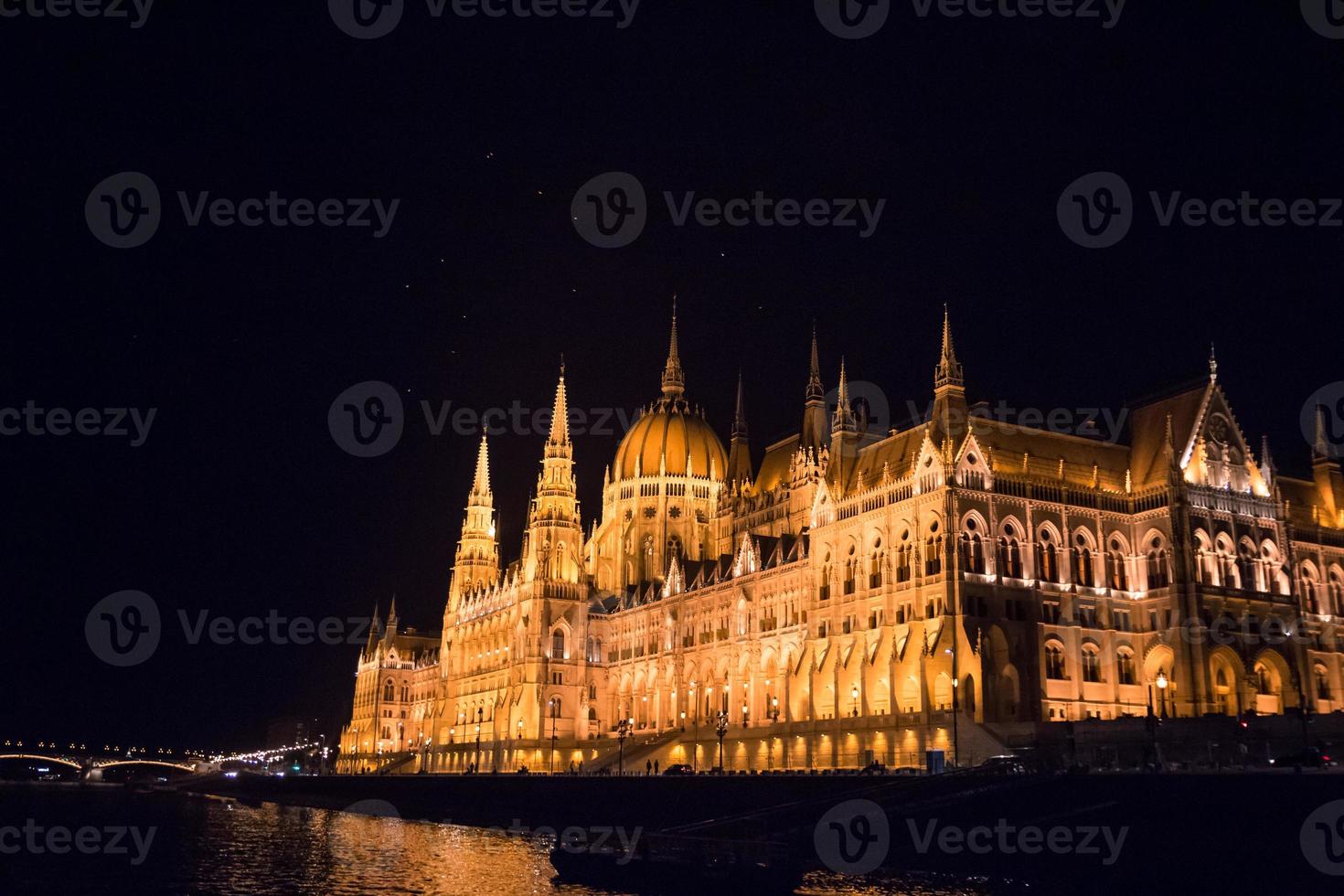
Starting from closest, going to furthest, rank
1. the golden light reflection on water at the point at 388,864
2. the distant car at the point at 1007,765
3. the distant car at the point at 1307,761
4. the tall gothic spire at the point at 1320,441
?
the distant car at the point at 1307,761 < the golden light reflection on water at the point at 388,864 < the distant car at the point at 1007,765 < the tall gothic spire at the point at 1320,441

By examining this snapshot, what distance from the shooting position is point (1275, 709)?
92812mm

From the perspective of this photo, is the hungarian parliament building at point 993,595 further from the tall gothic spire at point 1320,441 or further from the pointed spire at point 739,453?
the pointed spire at point 739,453

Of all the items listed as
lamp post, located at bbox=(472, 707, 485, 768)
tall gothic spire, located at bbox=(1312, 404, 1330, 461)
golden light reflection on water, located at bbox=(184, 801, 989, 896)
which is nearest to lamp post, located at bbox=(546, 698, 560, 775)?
lamp post, located at bbox=(472, 707, 485, 768)

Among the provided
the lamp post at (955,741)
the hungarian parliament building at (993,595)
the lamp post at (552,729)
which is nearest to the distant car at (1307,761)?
the hungarian parliament building at (993,595)

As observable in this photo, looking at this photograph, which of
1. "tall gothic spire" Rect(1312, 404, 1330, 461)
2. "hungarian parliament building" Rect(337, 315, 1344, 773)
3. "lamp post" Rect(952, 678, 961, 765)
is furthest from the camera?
"tall gothic spire" Rect(1312, 404, 1330, 461)

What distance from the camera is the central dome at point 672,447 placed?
509ft

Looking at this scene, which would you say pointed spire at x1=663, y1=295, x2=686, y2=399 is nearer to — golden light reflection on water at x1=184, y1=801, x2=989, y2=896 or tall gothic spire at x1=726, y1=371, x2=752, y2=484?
tall gothic spire at x1=726, y1=371, x2=752, y2=484

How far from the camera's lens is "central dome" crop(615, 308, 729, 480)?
15500 cm

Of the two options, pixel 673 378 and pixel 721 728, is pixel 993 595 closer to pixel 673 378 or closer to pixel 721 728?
pixel 721 728

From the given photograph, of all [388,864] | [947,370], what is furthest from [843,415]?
[388,864]

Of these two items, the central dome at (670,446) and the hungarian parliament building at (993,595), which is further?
the central dome at (670,446)

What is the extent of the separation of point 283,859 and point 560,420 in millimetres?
90014

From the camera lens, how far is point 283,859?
73.4 metres

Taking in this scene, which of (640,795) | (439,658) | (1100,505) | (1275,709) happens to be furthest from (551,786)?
(439,658)
